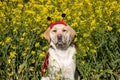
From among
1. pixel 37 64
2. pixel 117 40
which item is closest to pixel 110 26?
pixel 117 40

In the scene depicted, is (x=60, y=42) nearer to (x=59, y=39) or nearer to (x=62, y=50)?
(x=59, y=39)

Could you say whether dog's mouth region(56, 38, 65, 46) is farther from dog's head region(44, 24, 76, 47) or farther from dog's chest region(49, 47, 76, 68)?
dog's chest region(49, 47, 76, 68)

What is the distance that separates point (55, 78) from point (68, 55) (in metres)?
0.41

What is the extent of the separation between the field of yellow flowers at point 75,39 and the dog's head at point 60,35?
197mm

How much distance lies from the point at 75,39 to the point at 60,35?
20.6 inches

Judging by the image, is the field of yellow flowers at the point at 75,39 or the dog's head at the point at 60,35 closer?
the dog's head at the point at 60,35

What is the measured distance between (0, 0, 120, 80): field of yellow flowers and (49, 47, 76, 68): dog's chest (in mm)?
83

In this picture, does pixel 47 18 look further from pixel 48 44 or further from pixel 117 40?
pixel 117 40

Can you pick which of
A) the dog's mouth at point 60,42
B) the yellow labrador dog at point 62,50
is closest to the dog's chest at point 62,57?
the yellow labrador dog at point 62,50

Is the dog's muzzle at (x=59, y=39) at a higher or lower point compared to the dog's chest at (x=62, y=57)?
higher

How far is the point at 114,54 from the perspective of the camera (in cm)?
538

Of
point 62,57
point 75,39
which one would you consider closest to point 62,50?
point 62,57

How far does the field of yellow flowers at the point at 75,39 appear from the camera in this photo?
4723mm

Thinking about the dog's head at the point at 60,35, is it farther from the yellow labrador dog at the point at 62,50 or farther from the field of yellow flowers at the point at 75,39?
the field of yellow flowers at the point at 75,39
